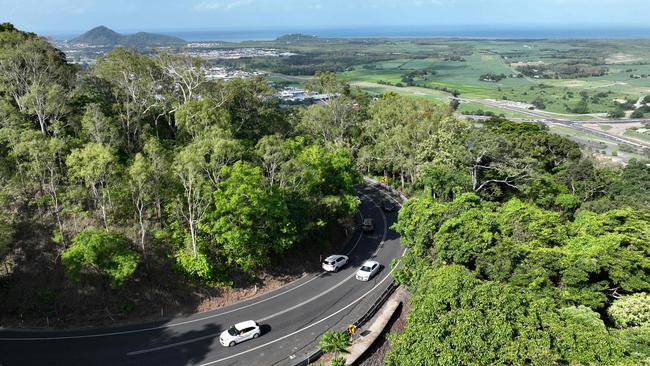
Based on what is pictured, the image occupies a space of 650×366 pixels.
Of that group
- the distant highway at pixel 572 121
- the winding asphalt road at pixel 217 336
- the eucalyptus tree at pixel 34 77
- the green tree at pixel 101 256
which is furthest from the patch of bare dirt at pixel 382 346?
the distant highway at pixel 572 121

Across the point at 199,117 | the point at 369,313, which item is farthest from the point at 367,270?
the point at 199,117

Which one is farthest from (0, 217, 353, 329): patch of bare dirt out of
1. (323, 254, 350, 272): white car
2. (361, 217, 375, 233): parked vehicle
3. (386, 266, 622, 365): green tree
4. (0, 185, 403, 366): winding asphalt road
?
(386, 266, 622, 365): green tree

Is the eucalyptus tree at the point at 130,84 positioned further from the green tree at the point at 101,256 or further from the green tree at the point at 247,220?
the green tree at the point at 247,220

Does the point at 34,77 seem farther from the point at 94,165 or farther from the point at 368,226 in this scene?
the point at 368,226

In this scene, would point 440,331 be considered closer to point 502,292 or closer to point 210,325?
point 502,292

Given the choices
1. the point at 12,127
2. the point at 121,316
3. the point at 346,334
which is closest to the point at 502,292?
the point at 346,334

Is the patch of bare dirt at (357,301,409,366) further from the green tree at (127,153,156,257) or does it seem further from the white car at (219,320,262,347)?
the green tree at (127,153,156,257)

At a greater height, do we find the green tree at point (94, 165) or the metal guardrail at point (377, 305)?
the green tree at point (94, 165)
